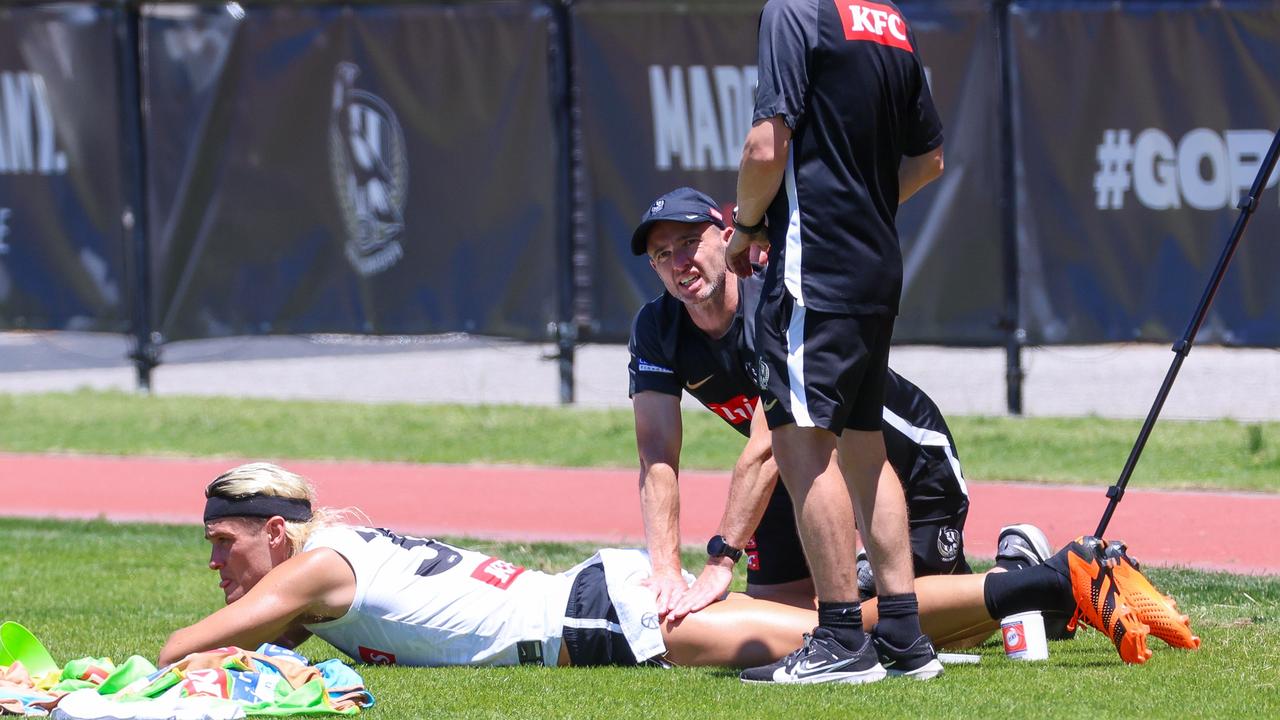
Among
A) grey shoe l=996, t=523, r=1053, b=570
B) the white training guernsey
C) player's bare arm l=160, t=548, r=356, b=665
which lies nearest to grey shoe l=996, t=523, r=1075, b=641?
grey shoe l=996, t=523, r=1053, b=570

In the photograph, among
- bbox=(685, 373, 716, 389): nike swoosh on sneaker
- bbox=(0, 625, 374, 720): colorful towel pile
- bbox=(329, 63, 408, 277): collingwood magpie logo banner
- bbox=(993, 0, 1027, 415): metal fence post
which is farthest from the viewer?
bbox=(329, 63, 408, 277): collingwood magpie logo banner

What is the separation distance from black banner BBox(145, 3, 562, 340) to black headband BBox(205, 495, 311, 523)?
6.97 metres

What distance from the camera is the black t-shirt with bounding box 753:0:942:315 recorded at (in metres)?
4.88

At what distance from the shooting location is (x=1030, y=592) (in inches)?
217

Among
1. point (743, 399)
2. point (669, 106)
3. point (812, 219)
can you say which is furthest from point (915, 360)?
point (812, 219)

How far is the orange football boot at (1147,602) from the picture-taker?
535 cm

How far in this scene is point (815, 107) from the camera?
4.91m

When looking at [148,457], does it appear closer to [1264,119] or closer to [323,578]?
[323,578]

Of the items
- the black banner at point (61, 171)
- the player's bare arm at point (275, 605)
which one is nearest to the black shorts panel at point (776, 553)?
the player's bare arm at point (275, 605)

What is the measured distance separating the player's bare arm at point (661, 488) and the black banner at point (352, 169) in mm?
6491

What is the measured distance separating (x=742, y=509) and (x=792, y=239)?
1.03 metres

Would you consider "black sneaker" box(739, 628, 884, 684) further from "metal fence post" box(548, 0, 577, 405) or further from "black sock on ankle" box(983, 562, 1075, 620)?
"metal fence post" box(548, 0, 577, 405)

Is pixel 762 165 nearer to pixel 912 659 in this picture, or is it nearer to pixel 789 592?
pixel 912 659

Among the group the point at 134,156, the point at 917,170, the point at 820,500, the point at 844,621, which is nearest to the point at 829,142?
the point at 917,170
